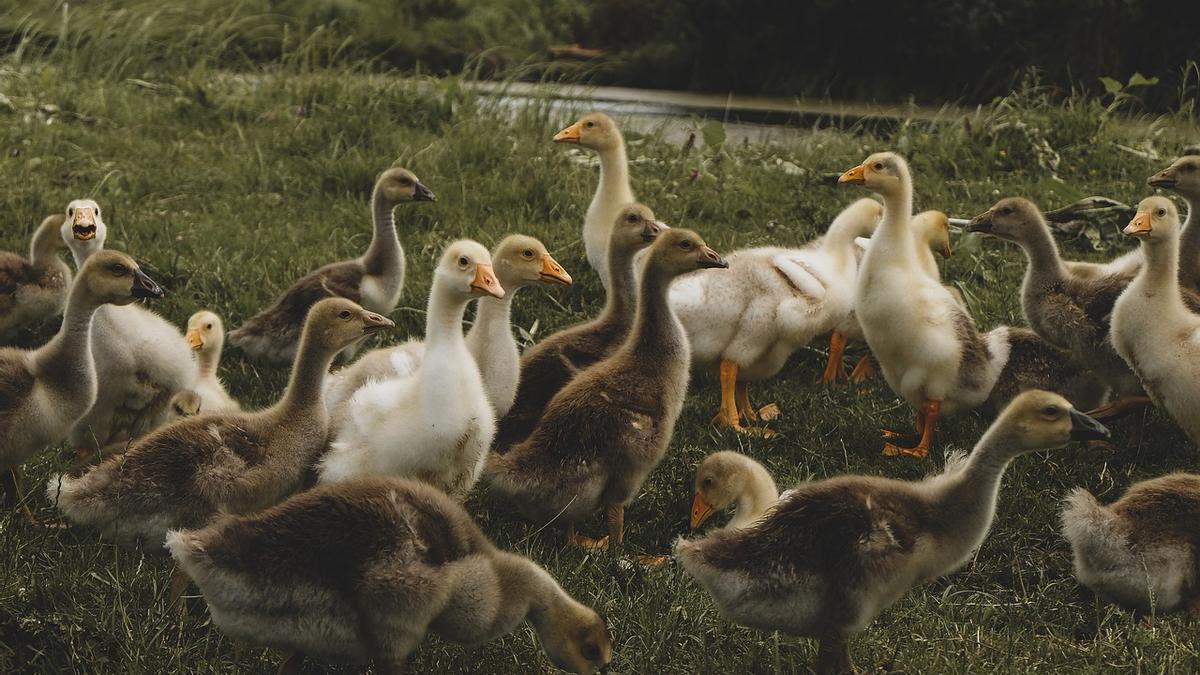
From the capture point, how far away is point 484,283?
5191 mm

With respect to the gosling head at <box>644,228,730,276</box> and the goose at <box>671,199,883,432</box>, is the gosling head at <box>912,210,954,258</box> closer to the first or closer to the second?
the goose at <box>671,199,883,432</box>

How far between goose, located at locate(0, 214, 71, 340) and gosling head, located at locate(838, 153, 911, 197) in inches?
167

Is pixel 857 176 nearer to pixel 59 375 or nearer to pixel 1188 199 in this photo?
pixel 1188 199

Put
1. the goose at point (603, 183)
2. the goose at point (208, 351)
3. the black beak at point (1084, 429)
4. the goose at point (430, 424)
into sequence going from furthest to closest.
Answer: the goose at point (603, 183) < the goose at point (208, 351) < the goose at point (430, 424) < the black beak at point (1084, 429)

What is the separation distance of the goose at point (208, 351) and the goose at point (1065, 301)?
12.5ft

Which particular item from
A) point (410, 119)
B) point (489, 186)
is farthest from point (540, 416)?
point (410, 119)

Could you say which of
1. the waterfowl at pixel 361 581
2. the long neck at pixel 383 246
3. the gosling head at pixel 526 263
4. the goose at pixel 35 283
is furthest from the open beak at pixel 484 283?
the goose at pixel 35 283

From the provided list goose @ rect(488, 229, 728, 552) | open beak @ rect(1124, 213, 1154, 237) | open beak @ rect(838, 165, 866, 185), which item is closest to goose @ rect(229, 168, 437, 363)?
goose @ rect(488, 229, 728, 552)

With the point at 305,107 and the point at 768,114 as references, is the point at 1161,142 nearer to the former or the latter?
the point at 768,114

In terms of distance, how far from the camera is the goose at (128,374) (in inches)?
236

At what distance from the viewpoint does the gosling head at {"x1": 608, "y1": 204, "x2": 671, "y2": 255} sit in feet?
20.5

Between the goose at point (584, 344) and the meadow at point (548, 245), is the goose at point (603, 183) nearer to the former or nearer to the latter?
the meadow at point (548, 245)

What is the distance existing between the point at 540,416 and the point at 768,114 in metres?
8.38

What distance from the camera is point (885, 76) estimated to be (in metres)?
13.6
